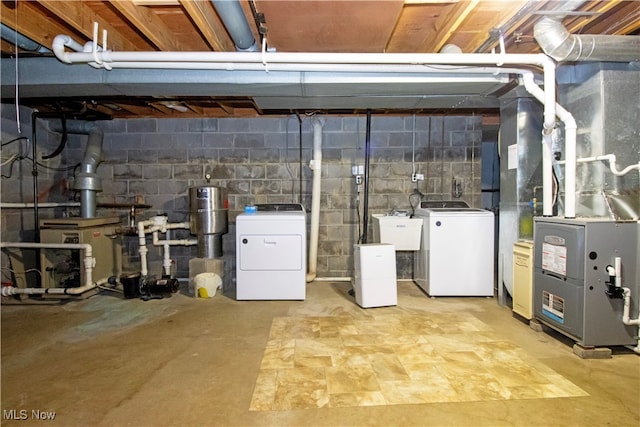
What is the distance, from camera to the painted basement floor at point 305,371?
1.61 meters

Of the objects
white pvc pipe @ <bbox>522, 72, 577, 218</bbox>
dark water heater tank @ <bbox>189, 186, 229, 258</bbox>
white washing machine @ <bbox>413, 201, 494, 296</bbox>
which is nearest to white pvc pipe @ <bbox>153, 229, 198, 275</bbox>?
dark water heater tank @ <bbox>189, 186, 229, 258</bbox>

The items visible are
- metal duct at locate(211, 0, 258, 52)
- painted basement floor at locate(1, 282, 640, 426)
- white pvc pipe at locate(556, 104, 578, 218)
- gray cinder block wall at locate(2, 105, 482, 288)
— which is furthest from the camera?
gray cinder block wall at locate(2, 105, 482, 288)

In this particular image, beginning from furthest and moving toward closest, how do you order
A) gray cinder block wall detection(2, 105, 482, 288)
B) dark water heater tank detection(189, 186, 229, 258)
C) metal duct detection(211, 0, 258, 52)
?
1. gray cinder block wall detection(2, 105, 482, 288)
2. dark water heater tank detection(189, 186, 229, 258)
3. metal duct detection(211, 0, 258, 52)

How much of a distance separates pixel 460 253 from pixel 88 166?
13.9 feet

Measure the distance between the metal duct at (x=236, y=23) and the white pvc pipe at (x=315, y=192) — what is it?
161 centimetres

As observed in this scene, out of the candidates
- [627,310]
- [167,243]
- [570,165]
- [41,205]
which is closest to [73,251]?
[41,205]

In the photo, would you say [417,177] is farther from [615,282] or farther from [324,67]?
[615,282]

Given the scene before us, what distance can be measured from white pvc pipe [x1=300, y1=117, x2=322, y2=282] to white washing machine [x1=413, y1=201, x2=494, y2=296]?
1.28 meters

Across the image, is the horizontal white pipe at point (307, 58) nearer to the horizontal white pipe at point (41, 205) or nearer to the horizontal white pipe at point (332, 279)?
the horizontal white pipe at point (41, 205)

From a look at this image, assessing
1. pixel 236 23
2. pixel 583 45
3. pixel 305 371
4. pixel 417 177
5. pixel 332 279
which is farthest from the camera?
pixel 332 279

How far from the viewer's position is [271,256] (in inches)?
134

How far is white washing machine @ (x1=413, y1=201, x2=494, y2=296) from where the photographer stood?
133 inches

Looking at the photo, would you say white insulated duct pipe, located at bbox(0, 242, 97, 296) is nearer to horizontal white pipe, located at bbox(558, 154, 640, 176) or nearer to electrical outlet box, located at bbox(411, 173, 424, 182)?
electrical outlet box, located at bbox(411, 173, 424, 182)

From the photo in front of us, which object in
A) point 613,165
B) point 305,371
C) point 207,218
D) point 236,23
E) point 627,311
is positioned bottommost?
point 305,371
